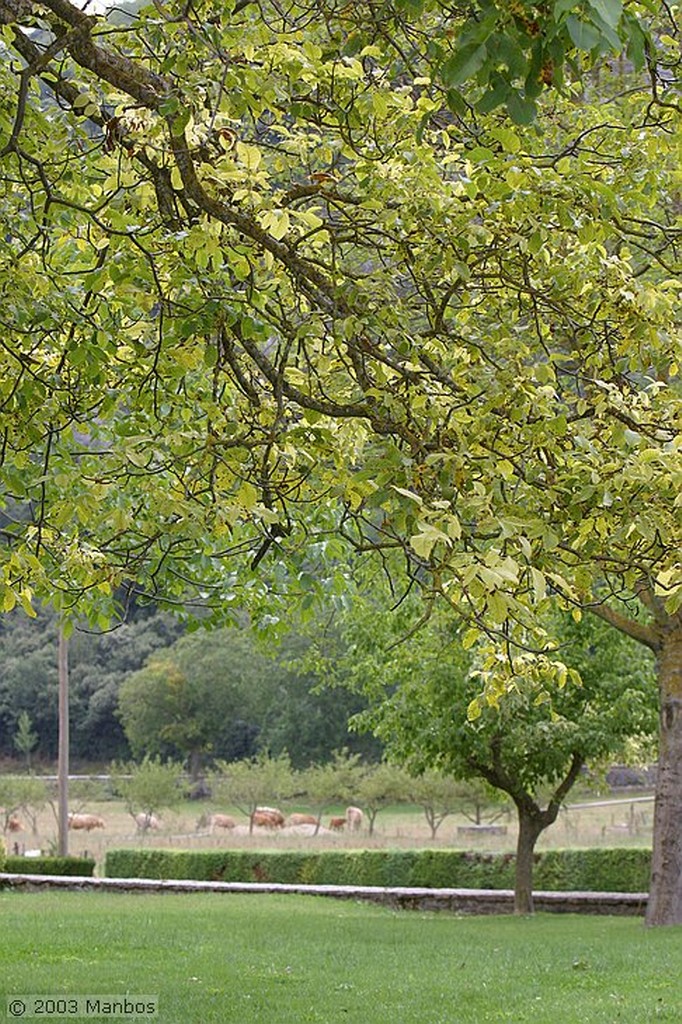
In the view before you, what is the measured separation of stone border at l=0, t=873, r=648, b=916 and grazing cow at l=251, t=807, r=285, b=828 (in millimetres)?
15491

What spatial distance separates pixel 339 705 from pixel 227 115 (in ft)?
155

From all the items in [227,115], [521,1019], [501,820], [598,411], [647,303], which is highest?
[227,115]

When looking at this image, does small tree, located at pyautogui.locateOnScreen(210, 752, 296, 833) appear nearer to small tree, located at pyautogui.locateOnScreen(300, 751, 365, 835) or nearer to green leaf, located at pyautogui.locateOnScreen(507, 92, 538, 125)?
small tree, located at pyautogui.locateOnScreen(300, 751, 365, 835)

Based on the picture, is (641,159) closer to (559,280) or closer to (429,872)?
(559,280)

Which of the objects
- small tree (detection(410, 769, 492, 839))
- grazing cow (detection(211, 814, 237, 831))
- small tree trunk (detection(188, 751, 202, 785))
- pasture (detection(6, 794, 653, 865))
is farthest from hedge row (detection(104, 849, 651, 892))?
small tree trunk (detection(188, 751, 202, 785))

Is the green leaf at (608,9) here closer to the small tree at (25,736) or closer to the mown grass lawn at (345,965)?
the mown grass lawn at (345,965)

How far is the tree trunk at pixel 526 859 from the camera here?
18797mm

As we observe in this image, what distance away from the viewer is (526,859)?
18828 mm

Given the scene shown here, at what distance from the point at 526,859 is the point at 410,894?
9.95 feet

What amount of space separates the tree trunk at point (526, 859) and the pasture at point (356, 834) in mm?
9236

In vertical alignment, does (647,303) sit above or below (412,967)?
above

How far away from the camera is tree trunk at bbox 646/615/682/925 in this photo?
1372cm

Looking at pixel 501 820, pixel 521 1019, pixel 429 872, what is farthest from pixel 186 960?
pixel 501 820

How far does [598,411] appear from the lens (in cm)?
438
